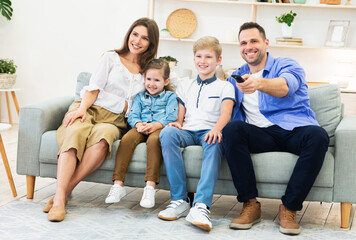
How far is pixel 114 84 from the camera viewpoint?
10.0 feet

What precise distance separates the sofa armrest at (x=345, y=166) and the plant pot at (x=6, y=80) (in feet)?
11.6

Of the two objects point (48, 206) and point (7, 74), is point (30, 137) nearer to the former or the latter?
point (48, 206)

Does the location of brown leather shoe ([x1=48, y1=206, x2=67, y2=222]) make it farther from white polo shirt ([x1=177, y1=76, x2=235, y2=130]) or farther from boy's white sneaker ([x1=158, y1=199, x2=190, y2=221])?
white polo shirt ([x1=177, y1=76, x2=235, y2=130])

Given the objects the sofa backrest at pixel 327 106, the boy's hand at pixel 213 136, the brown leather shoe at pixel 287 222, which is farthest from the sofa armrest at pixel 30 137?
the sofa backrest at pixel 327 106

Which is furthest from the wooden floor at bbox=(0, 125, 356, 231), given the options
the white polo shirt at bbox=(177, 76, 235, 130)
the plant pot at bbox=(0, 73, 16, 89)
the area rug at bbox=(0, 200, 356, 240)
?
the plant pot at bbox=(0, 73, 16, 89)

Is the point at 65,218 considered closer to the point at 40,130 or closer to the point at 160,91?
the point at 40,130

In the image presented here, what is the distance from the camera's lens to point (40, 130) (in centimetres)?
288

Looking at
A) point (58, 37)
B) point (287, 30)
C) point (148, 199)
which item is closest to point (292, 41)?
point (287, 30)

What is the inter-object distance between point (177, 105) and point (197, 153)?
40 centimetres

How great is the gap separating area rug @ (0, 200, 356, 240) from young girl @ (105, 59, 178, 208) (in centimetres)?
11

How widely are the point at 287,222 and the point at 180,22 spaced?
3.04 meters

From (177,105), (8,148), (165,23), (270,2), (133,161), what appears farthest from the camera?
(165,23)

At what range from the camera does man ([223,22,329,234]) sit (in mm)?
2492

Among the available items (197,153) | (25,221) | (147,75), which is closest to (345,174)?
(197,153)
